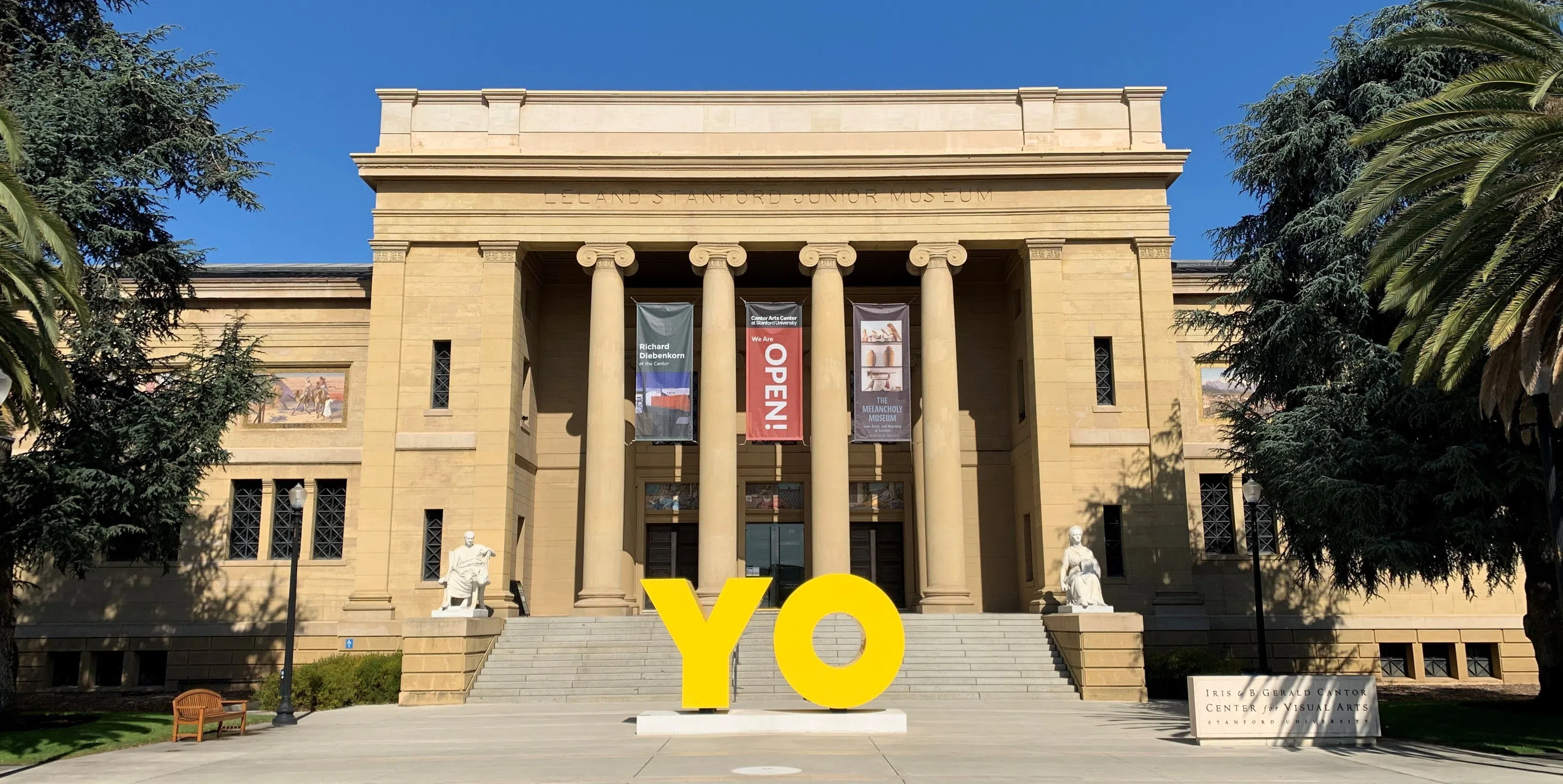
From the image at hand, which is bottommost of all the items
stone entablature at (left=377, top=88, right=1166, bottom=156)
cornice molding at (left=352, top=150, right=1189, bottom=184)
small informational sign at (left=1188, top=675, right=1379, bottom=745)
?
small informational sign at (left=1188, top=675, right=1379, bottom=745)

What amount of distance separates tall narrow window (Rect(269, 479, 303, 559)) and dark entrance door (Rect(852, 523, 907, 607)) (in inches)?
664

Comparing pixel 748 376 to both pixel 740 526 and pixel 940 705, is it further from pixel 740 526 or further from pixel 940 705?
pixel 940 705

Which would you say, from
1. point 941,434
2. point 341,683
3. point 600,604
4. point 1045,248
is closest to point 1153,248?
point 1045,248

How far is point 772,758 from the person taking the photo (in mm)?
15414

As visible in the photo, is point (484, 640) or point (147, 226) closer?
point (147, 226)

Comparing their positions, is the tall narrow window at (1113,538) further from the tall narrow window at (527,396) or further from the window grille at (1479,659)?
the tall narrow window at (527,396)

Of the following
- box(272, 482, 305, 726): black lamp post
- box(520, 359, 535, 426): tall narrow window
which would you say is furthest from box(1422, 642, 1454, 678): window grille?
box(272, 482, 305, 726): black lamp post

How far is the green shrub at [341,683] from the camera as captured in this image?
82.8 ft

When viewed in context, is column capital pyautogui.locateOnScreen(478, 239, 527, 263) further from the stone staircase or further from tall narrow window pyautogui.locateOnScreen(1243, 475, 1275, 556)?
tall narrow window pyautogui.locateOnScreen(1243, 475, 1275, 556)

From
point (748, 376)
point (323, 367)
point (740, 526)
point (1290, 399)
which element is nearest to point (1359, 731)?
point (1290, 399)

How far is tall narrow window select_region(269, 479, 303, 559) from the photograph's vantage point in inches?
1351

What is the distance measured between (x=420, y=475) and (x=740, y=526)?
10252 millimetres

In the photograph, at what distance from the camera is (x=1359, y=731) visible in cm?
1691

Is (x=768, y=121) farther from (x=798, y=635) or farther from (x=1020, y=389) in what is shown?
(x=798, y=635)
